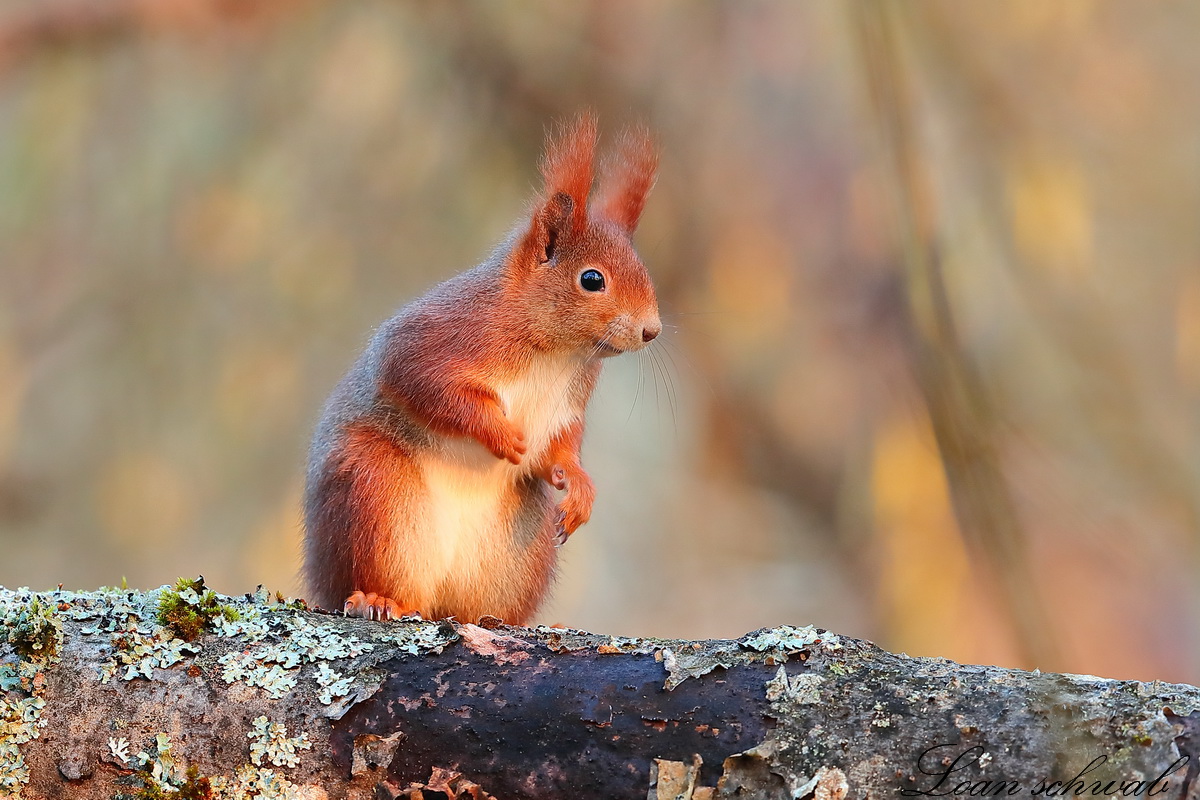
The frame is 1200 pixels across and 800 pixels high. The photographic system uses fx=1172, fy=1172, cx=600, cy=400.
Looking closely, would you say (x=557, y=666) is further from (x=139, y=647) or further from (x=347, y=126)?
(x=347, y=126)

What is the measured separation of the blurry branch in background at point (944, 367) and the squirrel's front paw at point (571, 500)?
2.01 meters

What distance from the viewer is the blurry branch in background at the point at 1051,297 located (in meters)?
1.32

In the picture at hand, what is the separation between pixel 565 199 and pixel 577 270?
196 mm

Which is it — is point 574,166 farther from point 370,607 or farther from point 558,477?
point 370,607

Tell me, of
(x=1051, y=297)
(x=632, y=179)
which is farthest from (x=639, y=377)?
(x=1051, y=297)

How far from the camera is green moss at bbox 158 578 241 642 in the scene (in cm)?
203

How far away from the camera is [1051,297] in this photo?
3.37 metres

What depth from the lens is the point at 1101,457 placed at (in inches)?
69.4

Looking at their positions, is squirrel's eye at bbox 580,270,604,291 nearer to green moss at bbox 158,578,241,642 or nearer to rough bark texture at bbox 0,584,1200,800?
rough bark texture at bbox 0,584,1200,800

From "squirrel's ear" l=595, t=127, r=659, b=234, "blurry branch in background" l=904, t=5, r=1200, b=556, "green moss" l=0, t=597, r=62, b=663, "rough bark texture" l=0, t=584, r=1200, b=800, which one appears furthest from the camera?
"squirrel's ear" l=595, t=127, r=659, b=234

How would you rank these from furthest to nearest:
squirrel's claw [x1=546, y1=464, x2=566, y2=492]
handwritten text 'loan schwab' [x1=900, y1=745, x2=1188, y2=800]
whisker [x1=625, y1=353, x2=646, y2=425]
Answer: whisker [x1=625, y1=353, x2=646, y2=425], squirrel's claw [x1=546, y1=464, x2=566, y2=492], handwritten text 'loan schwab' [x1=900, y1=745, x2=1188, y2=800]

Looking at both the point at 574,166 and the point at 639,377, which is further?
the point at 639,377

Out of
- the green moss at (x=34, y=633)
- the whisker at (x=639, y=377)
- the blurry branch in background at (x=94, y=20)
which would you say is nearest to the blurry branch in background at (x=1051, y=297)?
the whisker at (x=639, y=377)

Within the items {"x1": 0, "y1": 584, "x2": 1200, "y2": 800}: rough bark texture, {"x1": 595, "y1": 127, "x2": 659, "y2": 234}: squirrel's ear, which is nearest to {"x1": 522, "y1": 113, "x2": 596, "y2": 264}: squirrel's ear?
{"x1": 595, "y1": 127, "x2": 659, "y2": 234}: squirrel's ear
